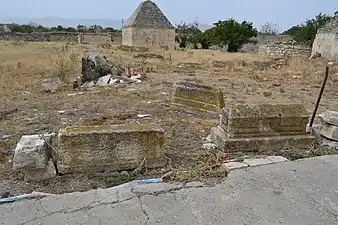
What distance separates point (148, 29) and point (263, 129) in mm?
33651

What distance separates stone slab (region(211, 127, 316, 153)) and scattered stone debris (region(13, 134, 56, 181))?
2053 millimetres

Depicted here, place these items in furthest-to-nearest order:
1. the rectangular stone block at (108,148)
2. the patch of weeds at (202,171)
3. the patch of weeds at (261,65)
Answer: the patch of weeds at (261,65) → the rectangular stone block at (108,148) → the patch of weeds at (202,171)

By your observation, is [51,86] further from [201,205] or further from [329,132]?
[201,205]

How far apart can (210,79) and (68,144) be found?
31.0ft

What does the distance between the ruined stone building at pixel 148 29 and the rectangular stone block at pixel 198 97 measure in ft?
97.1

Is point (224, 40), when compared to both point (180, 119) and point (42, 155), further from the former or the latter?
point (42, 155)

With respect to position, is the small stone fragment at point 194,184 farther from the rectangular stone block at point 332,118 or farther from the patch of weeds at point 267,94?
the patch of weeds at point 267,94

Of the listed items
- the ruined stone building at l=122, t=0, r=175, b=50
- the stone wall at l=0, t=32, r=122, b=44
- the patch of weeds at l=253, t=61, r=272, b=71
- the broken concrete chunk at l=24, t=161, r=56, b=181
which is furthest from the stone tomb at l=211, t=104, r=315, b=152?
the stone wall at l=0, t=32, r=122, b=44

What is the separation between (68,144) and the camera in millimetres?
3713

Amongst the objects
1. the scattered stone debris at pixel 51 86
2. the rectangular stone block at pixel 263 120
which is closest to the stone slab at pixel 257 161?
the rectangular stone block at pixel 263 120

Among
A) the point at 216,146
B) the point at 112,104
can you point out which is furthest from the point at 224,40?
the point at 216,146

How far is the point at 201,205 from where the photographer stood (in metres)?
3.12

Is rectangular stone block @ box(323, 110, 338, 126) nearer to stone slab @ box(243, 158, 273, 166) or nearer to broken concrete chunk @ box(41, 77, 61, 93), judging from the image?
stone slab @ box(243, 158, 273, 166)

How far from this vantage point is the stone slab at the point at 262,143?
440 cm
